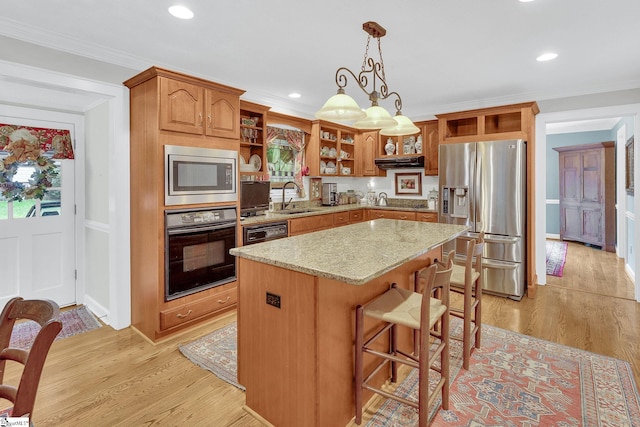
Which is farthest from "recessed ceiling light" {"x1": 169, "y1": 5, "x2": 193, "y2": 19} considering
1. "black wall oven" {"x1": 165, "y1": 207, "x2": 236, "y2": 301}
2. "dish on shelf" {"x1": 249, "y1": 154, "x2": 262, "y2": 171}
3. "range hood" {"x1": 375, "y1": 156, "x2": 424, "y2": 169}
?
"range hood" {"x1": 375, "y1": 156, "x2": 424, "y2": 169}

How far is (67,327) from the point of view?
3.15m

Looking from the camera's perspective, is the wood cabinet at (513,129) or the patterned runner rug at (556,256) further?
the patterned runner rug at (556,256)

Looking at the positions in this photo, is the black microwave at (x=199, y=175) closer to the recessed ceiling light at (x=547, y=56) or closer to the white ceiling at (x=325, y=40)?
the white ceiling at (x=325, y=40)

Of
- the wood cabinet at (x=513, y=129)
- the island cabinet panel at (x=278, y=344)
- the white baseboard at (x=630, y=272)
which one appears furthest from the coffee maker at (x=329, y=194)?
the white baseboard at (x=630, y=272)

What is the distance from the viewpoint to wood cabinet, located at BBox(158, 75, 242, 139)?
2.77 meters

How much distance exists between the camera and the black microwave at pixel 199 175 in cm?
281

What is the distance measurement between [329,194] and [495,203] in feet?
8.10

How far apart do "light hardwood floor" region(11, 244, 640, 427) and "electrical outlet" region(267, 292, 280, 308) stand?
0.72 m

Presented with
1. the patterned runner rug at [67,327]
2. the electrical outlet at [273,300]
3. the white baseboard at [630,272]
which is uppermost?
the electrical outlet at [273,300]

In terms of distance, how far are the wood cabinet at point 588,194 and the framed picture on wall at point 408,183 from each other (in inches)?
163

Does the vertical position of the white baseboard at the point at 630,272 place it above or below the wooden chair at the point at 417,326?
below

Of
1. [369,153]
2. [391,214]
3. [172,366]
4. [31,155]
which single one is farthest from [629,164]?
[31,155]

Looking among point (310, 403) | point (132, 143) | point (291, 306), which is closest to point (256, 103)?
point (132, 143)

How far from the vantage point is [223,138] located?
10.6 ft
